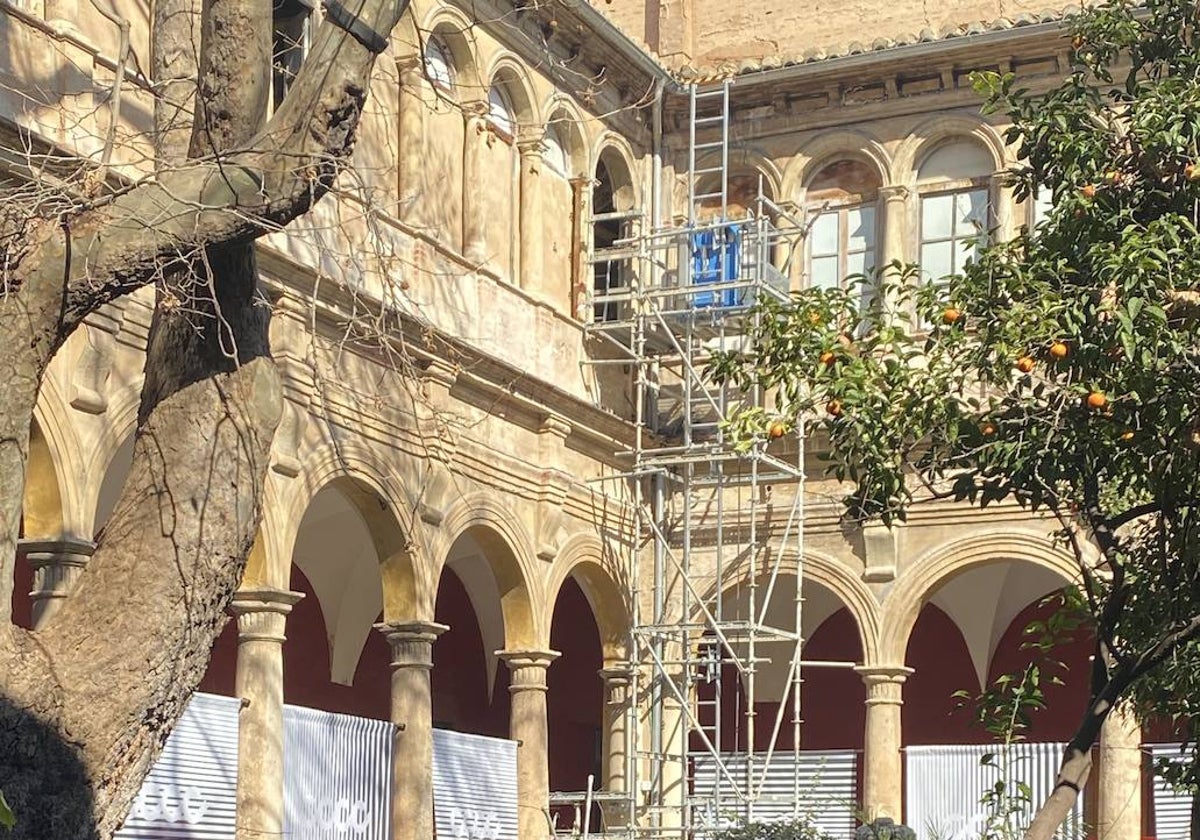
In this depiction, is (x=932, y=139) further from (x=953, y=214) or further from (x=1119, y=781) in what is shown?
(x=1119, y=781)

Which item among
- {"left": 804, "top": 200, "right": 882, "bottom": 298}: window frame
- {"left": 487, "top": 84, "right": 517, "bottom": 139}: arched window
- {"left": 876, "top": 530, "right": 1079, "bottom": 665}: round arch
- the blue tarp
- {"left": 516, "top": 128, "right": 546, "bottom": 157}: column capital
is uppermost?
{"left": 487, "top": 84, "right": 517, "bottom": 139}: arched window

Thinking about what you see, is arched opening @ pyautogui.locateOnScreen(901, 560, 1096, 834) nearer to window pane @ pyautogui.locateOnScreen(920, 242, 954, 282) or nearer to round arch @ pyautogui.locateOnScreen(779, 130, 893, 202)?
window pane @ pyautogui.locateOnScreen(920, 242, 954, 282)

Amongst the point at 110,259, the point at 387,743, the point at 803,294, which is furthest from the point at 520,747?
the point at 110,259

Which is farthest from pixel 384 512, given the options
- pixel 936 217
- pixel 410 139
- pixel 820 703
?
pixel 820 703

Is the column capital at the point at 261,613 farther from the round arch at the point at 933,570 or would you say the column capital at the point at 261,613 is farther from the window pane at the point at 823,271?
the window pane at the point at 823,271

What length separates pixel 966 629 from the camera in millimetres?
18625

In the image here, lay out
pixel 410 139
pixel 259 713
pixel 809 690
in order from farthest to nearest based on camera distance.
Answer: pixel 809 690 → pixel 410 139 → pixel 259 713

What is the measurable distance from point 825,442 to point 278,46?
5.61m

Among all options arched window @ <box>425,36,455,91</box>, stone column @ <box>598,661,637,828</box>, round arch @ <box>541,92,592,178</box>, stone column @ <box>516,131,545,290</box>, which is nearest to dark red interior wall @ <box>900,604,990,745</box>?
stone column @ <box>598,661,637,828</box>

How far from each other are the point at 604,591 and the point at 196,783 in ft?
17.1

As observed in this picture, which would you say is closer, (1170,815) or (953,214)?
(1170,815)

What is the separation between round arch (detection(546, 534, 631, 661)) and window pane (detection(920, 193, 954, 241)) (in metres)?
3.49

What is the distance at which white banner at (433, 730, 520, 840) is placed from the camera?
1441 cm

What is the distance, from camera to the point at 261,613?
40.7 feet
